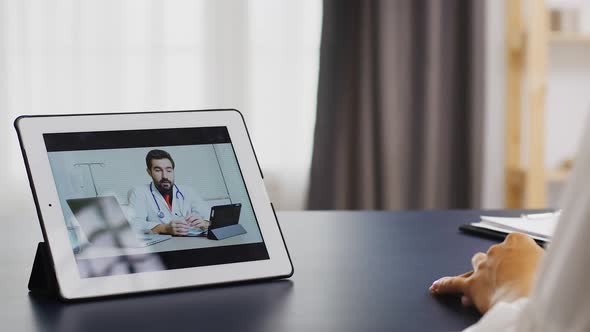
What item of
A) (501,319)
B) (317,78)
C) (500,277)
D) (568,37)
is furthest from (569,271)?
(568,37)

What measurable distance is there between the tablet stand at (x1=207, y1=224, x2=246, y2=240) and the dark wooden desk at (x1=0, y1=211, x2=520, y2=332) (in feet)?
0.20

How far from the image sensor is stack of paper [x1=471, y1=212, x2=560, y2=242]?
1.16 m

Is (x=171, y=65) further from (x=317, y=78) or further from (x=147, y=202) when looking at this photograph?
(x=147, y=202)

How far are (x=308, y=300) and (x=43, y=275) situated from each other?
258 mm

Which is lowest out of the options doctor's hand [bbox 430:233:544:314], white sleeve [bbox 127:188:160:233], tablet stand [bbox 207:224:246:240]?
doctor's hand [bbox 430:233:544:314]

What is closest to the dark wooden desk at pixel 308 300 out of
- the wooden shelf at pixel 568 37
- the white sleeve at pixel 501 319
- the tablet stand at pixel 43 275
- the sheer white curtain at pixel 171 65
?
the tablet stand at pixel 43 275

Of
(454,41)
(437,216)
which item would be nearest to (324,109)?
(454,41)

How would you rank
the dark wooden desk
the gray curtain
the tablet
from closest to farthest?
the dark wooden desk
the tablet
the gray curtain

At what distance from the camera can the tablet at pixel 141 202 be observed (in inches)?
33.4

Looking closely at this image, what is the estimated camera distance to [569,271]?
44 centimetres

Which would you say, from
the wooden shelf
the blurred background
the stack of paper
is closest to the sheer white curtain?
the blurred background

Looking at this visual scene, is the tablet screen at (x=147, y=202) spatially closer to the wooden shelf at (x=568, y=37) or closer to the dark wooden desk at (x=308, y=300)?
the dark wooden desk at (x=308, y=300)

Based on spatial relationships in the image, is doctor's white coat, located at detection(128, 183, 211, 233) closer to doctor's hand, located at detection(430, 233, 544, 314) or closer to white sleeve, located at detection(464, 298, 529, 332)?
doctor's hand, located at detection(430, 233, 544, 314)

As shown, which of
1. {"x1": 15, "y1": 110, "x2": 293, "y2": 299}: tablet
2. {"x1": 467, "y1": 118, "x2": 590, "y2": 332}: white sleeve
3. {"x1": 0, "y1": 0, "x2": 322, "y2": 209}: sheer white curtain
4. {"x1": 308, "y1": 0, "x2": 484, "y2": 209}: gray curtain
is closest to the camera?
{"x1": 467, "y1": 118, "x2": 590, "y2": 332}: white sleeve
